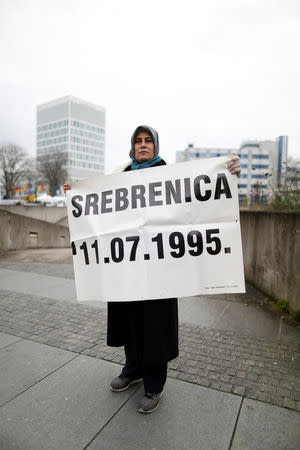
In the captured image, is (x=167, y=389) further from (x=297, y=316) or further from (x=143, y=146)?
(x=297, y=316)

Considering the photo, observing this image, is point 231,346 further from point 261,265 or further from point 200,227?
point 261,265

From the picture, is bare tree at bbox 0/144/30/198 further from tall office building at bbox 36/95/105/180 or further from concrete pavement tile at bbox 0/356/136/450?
tall office building at bbox 36/95/105/180

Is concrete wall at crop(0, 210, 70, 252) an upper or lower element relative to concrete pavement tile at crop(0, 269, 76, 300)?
upper

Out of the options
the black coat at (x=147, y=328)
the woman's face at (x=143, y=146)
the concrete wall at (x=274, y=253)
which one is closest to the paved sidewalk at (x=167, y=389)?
the black coat at (x=147, y=328)

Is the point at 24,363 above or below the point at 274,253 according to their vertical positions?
below

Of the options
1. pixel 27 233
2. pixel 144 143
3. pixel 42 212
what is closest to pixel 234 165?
pixel 144 143

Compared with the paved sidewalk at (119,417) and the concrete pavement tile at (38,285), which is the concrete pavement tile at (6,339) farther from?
the concrete pavement tile at (38,285)

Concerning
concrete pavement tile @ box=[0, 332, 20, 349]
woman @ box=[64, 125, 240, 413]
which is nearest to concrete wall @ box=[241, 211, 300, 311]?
woman @ box=[64, 125, 240, 413]

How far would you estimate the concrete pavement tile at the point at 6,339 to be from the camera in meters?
3.81

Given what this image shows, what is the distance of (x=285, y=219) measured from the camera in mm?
5168

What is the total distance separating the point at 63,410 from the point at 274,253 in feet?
13.9

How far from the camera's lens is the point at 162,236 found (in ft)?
9.04

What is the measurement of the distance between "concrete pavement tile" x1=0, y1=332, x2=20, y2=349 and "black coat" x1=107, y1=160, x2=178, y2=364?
5.46ft

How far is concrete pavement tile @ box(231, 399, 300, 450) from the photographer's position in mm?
2217
